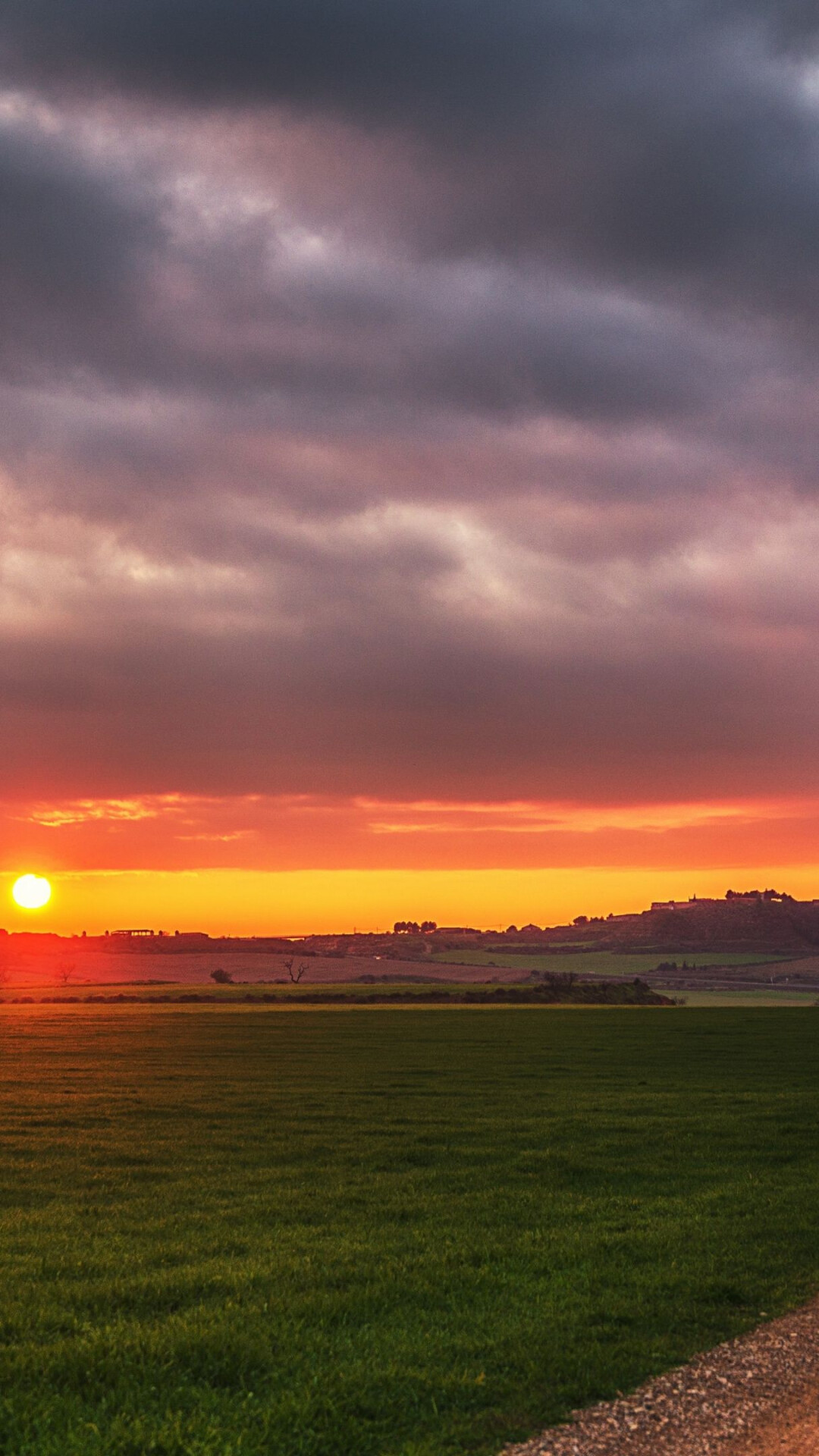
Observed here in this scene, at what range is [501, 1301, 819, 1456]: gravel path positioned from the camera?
9891 mm

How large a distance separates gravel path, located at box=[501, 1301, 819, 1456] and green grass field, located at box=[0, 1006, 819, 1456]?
439 mm

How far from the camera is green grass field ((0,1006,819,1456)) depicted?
11047 mm

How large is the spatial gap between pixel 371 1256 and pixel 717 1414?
24.3ft

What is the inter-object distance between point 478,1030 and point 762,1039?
2331 centimetres

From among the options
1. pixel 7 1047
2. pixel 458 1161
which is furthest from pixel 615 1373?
pixel 7 1047

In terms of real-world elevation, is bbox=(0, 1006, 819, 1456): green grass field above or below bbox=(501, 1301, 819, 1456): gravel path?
below

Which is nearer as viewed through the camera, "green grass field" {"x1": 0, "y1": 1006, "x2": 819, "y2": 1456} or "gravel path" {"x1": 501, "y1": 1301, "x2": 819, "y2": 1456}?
"gravel path" {"x1": 501, "y1": 1301, "x2": 819, "y2": 1456}

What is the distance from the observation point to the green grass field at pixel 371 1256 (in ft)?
36.2

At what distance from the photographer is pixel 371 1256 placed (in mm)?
17016

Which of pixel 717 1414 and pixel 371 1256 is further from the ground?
pixel 717 1414

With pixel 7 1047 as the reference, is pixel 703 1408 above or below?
above

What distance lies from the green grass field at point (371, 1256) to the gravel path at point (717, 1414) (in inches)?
17.3

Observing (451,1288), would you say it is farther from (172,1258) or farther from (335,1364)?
(172,1258)

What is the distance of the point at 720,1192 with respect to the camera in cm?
2219
